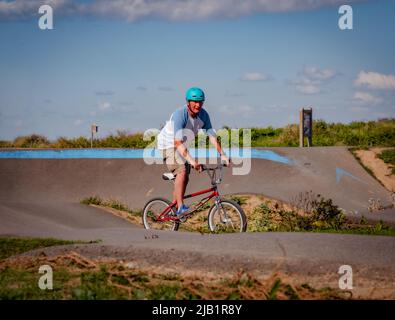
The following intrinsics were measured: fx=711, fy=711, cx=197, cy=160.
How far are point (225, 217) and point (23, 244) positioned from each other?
307 cm

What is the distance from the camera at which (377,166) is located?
20.2 metres

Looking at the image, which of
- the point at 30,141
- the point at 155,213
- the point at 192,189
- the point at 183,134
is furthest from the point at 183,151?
the point at 30,141

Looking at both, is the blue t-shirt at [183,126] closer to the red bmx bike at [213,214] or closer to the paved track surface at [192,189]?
the red bmx bike at [213,214]

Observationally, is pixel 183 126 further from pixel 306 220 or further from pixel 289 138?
pixel 289 138

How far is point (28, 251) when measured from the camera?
A: 28.7 feet

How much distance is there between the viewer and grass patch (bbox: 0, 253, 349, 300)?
632 centimetres

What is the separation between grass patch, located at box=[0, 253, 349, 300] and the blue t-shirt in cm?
323

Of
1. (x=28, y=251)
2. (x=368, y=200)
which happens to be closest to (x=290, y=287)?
(x=28, y=251)

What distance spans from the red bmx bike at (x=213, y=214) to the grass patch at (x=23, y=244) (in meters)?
2.33

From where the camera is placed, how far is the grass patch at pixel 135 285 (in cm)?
632
